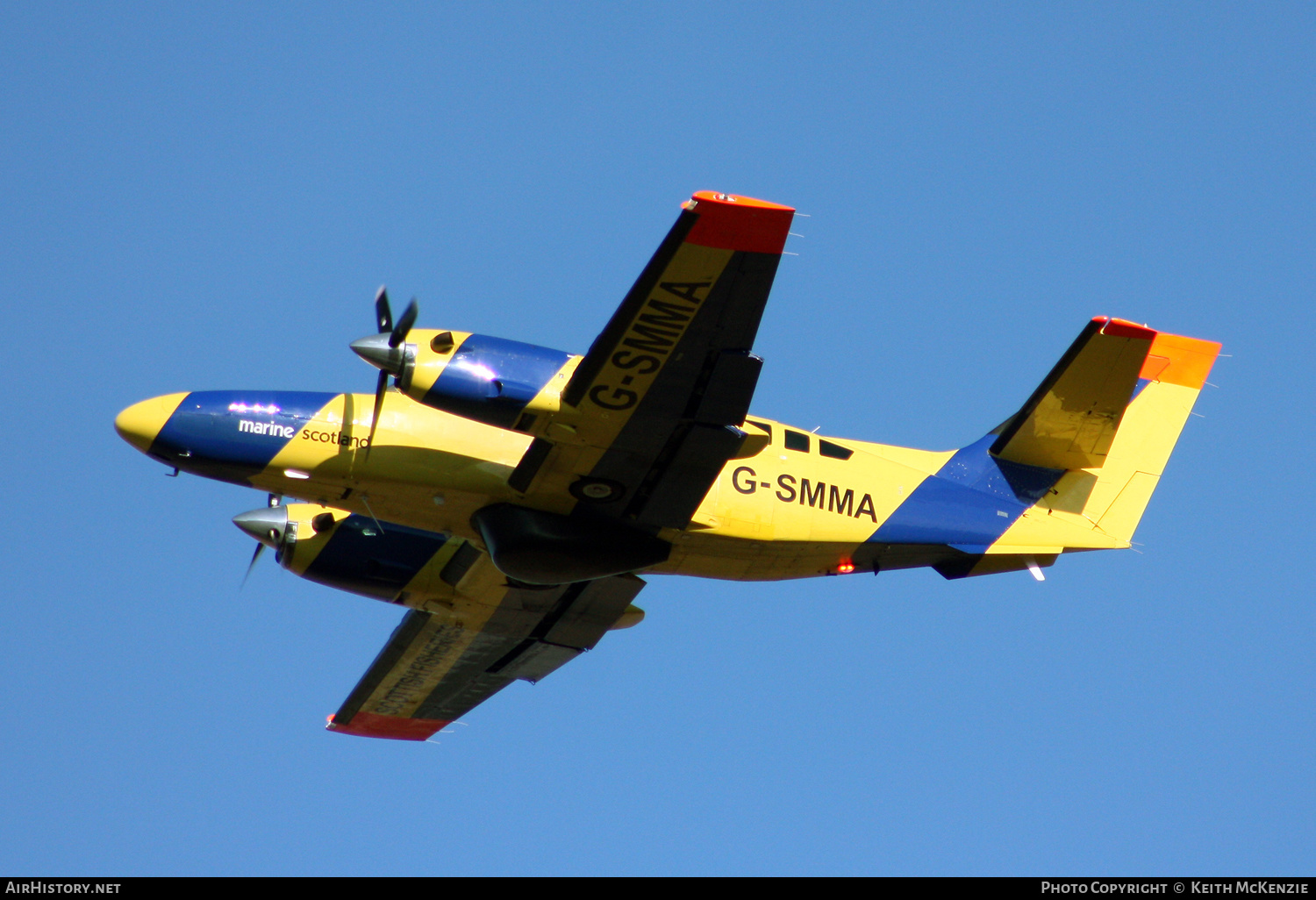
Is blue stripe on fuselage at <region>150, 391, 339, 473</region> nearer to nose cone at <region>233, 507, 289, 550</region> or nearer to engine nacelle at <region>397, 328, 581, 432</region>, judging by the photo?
engine nacelle at <region>397, 328, 581, 432</region>

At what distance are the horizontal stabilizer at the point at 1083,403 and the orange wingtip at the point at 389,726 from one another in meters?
12.0

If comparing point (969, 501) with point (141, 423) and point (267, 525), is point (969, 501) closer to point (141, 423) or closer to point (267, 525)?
point (267, 525)

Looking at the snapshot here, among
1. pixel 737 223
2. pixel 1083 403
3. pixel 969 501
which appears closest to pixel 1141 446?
pixel 1083 403

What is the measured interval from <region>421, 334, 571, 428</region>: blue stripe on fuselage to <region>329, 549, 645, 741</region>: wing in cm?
473

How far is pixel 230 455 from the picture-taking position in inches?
746

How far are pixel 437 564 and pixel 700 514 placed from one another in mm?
5097

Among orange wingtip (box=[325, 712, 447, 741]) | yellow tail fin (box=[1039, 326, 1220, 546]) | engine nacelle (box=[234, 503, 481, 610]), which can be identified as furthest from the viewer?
orange wingtip (box=[325, 712, 447, 741])

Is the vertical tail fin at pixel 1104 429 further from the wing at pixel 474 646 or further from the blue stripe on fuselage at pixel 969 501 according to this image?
the wing at pixel 474 646

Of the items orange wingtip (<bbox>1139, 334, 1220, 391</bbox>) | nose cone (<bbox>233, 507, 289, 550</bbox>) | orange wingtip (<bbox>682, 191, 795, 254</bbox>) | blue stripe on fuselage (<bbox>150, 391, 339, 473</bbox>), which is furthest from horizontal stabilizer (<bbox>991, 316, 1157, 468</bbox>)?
nose cone (<bbox>233, 507, 289, 550</bbox>)

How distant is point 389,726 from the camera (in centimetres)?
2588

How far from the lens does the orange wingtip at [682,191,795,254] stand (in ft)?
51.5

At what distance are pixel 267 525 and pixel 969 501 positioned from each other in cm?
1135

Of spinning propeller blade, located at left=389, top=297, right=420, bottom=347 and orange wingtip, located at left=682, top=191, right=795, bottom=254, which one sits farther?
spinning propeller blade, located at left=389, top=297, right=420, bottom=347
